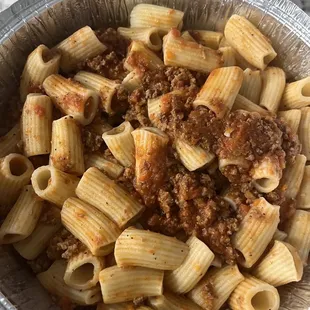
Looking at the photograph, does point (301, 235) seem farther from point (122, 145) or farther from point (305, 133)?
point (122, 145)

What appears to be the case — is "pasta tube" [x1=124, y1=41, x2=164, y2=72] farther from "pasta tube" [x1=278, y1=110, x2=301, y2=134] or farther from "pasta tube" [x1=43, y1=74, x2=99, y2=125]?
"pasta tube" [x1=278, y1=110, x2=301, y2=134]

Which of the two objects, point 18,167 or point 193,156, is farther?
point 18,167

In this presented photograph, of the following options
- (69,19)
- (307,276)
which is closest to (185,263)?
(307,276)

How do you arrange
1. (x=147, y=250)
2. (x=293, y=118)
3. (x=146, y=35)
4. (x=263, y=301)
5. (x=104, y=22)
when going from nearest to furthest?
(x=147, y=250) < (x=263, y=301) < (x=293, y=118) < (x=146, y=35) < (x=104, y=22)

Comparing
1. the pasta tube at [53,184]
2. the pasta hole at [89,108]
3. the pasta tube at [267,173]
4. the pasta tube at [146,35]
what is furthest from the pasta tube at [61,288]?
the pasta tube at [146,35]

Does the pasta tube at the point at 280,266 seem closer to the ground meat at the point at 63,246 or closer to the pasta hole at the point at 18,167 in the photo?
the ground meat at the point at 63,246

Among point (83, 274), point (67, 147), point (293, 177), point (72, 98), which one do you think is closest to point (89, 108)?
point (72, 98)
